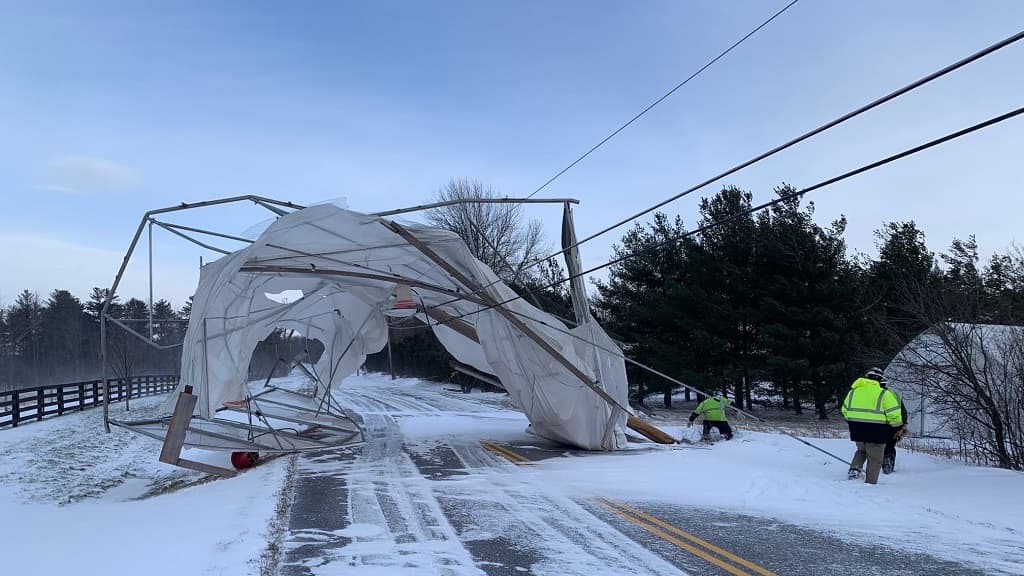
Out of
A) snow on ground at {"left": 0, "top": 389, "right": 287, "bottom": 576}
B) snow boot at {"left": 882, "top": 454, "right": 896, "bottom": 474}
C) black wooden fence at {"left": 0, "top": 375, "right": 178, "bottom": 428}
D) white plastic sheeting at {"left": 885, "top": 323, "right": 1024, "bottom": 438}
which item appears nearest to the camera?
snow on ground at {"left": 0, "top": 389, "right": 287, "bottom": 576}

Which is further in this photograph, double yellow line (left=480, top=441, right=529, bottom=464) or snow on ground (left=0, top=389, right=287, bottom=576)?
double yellow line (left=480, top=441, right=529, bottom=464)

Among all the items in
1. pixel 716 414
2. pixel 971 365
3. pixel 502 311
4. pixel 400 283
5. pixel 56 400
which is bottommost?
pixel 56 400

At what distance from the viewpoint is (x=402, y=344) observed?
2849 inches

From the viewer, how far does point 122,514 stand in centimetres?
898

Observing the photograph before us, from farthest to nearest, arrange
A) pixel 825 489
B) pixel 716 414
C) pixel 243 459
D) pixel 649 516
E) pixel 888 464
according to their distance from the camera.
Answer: pixel 716 414 → pixel 243 459 → pixel 888 464 → pixel 825 489 → pixel 649 516

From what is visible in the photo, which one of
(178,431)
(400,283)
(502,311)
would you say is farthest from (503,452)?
(178,431)

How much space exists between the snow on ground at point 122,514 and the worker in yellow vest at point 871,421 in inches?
291

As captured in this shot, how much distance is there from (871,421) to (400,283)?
918cm

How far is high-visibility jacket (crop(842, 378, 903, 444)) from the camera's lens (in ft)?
32.4

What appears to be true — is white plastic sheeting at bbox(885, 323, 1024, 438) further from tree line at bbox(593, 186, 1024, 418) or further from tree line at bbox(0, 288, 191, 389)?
tree line at bbox(0, 288, 191, 389)

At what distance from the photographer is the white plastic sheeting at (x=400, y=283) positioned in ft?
42.7

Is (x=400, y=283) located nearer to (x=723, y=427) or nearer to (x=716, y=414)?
(x=716, y=414)

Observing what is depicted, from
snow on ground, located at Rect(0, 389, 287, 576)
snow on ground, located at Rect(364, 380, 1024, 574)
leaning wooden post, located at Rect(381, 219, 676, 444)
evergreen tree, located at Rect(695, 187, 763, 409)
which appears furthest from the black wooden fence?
evergreen tree, located at Rect(695, 187, 763, 409)

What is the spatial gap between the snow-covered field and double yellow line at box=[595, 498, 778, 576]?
88cm
